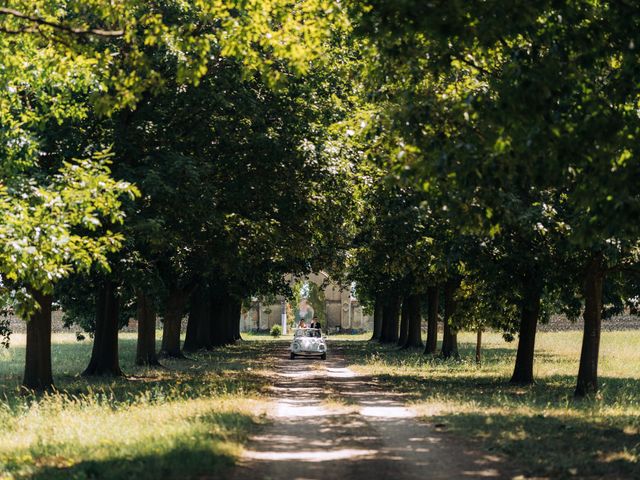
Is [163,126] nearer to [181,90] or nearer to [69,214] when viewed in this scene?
[181,90]

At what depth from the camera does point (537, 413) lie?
59.5 ft

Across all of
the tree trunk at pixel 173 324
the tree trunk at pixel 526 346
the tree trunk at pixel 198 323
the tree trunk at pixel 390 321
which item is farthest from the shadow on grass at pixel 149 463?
the tree trunk at pixel 390 321

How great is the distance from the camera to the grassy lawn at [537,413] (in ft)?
40.6

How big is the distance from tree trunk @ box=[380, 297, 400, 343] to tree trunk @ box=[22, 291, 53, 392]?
38723mm

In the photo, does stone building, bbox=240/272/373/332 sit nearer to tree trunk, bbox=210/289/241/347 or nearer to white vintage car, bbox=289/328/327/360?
tree trunk, bbox=210/289/241/347

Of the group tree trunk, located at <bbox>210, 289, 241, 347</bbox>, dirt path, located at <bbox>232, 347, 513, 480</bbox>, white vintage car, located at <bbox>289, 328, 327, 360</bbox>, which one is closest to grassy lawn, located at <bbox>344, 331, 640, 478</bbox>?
dirt path, located at <bbox>232, 347, 513, 480</bbox>

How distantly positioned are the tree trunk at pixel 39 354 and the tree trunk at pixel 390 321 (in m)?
38.7

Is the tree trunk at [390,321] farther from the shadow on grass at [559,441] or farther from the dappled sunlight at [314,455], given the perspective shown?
the dappled sunlight at [314,455]

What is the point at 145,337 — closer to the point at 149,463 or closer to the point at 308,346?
the point at 308,346

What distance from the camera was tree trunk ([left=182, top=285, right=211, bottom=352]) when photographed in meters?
49.3

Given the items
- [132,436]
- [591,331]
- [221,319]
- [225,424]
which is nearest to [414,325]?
[221,319]

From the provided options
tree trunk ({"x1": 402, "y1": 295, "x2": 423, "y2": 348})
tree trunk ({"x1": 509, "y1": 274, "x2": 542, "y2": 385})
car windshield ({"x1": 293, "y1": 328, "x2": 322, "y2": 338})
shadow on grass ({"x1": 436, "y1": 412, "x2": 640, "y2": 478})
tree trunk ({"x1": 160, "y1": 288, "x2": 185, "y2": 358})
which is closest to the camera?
shadow on grass ({"x1": 436, "y1": 412, "x2": 640, "y2": 478})

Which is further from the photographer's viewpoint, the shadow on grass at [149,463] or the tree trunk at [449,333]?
the tree trunk at [449,333]

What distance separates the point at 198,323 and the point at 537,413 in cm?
3496
